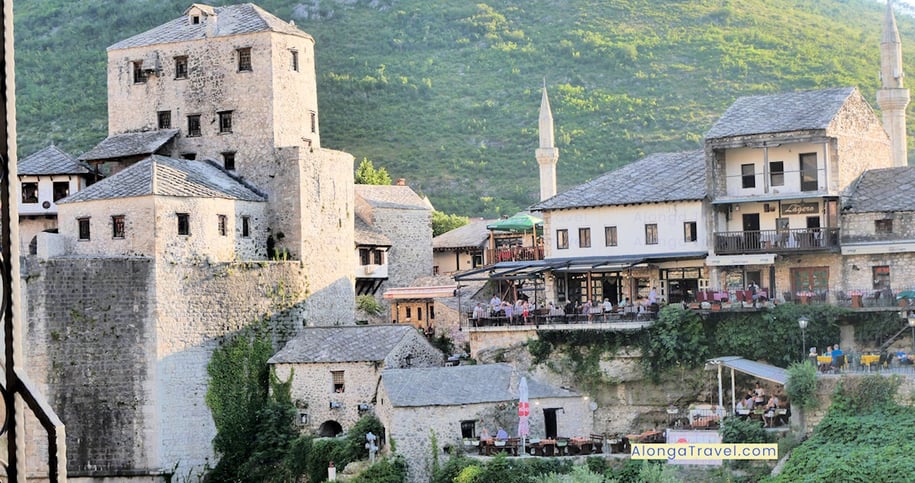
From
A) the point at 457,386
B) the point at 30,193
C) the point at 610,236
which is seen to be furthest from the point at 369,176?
the point at 457,386

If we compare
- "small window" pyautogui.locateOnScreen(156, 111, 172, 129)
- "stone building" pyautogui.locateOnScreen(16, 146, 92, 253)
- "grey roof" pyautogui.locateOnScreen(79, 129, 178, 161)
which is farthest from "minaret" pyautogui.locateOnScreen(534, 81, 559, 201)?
"stone building" pyautogui.locateOnScreen(16, 146, 92, 253)

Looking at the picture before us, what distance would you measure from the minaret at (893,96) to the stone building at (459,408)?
60.3ft

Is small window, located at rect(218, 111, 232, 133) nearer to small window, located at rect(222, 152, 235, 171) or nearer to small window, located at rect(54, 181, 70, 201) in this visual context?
small window, located at rect(222, 152, 235, 171)

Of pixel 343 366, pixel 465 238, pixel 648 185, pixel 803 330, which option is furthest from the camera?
pixel 465 238

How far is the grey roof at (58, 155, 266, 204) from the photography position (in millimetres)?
45156

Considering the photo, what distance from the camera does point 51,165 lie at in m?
50.8

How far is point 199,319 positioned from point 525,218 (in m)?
15.8

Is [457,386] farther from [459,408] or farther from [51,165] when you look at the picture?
[51,165]

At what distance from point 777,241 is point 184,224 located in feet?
64.0

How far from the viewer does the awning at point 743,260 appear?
42438 mm

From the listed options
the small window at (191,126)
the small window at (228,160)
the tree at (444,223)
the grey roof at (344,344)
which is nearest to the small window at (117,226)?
the small window at (228,160)

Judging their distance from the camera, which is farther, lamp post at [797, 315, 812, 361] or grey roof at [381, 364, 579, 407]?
grey roof at [381, 364, 579, 407]

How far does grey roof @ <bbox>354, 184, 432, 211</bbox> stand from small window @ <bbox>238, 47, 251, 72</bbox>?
1167cm

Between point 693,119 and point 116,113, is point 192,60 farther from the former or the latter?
point 693,119
